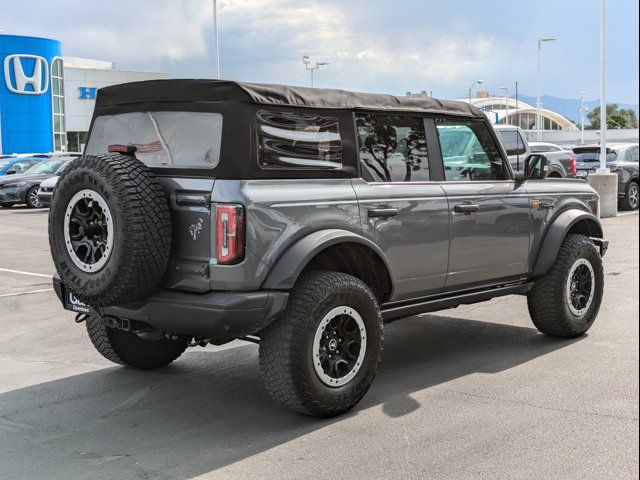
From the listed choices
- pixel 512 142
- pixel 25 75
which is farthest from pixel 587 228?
pixel 25 75

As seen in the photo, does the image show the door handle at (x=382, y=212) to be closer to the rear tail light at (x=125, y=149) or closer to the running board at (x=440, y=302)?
the running board at (x=440, y=302)

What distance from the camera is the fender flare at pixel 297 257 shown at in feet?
14.7

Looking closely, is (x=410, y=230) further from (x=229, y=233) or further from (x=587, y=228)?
(x=587, y=228)

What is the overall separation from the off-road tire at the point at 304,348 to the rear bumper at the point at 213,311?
11 centimetres

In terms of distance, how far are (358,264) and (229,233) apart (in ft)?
3.81

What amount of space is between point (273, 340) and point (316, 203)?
883mm

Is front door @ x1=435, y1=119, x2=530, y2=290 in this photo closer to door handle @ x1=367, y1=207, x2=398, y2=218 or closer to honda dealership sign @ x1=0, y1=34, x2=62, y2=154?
door handle @ x1=367, y1=207, x2=398, y2=218

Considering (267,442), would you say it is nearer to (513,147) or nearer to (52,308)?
(52,308)

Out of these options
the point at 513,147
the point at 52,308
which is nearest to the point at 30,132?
the point at 513,147

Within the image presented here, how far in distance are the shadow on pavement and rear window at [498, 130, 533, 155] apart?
33.0ft

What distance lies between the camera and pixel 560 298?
6527mm

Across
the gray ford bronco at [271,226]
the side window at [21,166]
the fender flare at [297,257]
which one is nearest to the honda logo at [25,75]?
the side window at [21,166]

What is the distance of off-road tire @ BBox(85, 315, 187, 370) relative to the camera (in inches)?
221

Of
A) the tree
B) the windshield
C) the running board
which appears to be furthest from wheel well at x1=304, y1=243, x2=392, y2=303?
the tree
